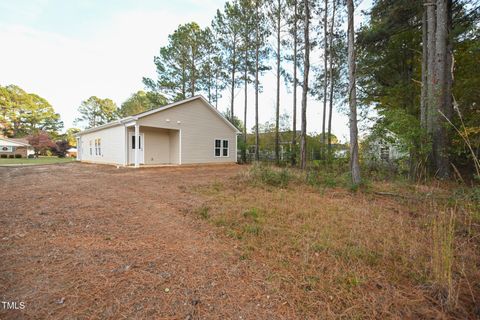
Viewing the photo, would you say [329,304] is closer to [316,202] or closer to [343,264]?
[343,264]

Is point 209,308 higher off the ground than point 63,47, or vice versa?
point 63,47

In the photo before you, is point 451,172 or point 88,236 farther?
point 451,172

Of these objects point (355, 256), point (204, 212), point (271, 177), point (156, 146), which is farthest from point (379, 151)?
point (156, 146)

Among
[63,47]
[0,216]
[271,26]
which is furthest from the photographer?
[271,26]

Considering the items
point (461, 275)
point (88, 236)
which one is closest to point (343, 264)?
point (461, 275)

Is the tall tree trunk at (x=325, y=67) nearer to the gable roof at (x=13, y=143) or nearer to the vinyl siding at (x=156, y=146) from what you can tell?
the vinyl siding at (x=156, y=146)

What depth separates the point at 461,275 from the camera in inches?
66.2

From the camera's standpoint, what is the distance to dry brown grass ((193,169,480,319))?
1.40m

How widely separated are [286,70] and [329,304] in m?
15.8

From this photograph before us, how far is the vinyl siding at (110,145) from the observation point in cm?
1196

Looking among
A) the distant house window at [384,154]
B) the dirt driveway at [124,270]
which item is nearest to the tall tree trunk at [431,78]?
the distant house window at [384,154]

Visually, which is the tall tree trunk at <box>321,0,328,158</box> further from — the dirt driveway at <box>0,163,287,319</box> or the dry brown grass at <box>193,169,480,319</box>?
the dirt driveway at <box>0,163,287,319</box>

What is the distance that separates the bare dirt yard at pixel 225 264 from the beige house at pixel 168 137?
8.66 m

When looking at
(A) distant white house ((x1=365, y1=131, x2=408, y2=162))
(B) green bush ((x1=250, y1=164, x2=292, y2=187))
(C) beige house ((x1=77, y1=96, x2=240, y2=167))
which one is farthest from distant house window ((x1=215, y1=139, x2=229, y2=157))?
(A) distant white house ((x1=365, y1=131, x2=408, y2=162))
